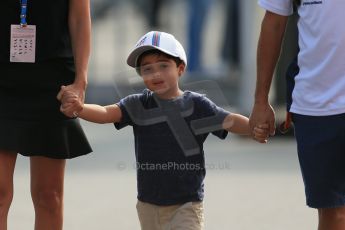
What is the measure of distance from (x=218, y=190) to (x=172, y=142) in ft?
10.8

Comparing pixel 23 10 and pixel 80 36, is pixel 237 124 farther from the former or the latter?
pixel 23 10

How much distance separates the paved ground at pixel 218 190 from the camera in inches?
271

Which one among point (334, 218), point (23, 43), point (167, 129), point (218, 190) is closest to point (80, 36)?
point (23, 43)

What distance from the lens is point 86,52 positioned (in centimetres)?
484

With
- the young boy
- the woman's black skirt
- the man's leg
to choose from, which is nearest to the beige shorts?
the young boy

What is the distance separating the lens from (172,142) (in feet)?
15.9

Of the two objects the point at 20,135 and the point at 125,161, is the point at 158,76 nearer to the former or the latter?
the point at 20,135

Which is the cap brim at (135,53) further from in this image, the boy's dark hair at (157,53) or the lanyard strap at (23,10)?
the lanyard strap at (23,10)

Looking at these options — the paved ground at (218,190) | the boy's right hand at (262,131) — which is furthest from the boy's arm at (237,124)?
the paved ground at (218,190)

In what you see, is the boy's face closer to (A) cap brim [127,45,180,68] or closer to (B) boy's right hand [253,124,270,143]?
(A) cap brim [127,45,180,68]

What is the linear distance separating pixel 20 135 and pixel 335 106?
143 centimetres

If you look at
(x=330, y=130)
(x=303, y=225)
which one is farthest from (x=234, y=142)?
(x=330, y=130)

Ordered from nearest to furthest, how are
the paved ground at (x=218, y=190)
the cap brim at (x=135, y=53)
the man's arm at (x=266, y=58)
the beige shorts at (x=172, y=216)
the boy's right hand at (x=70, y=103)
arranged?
the man's arm at (x=266, y=58) < the boy's right hand at (x=70, y=103) < the beige shorts at (x=172, y=216) < the cap brim at (x=135, y=53) < the paved ground at (x=218, y=190)

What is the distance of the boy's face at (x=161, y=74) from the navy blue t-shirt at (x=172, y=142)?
0.05m
